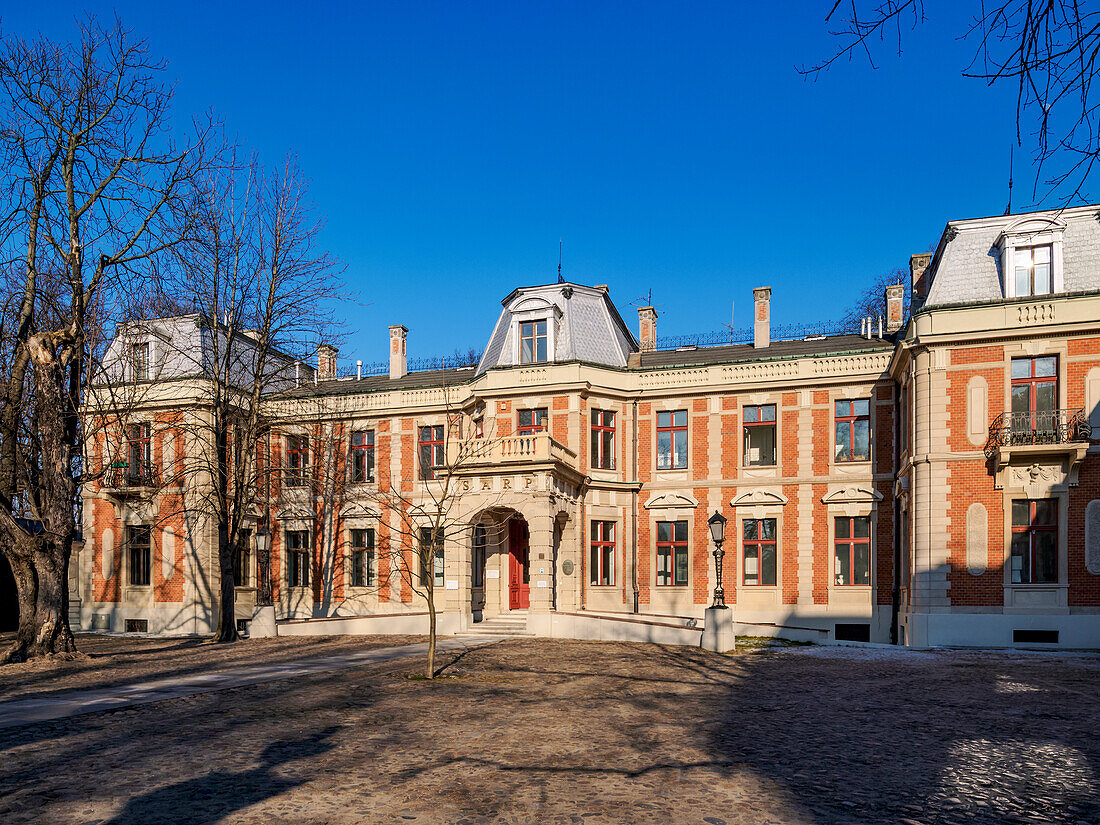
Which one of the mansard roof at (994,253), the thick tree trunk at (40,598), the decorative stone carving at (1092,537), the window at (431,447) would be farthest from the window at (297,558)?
the decorative stone carving at (1092,537)

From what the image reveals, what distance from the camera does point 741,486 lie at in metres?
29.7

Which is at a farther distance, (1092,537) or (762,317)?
(762,317)

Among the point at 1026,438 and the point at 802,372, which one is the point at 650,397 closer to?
the point at 802,372

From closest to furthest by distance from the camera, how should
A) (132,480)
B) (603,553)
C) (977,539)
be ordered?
(977,539)
(603,553)
(132,480)

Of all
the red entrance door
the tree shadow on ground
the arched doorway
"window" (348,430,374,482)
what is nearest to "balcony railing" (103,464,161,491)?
the arched doorway

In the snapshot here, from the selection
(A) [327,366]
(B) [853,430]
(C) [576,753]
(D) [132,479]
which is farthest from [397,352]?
(C) [576,753]

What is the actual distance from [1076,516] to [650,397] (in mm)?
13870

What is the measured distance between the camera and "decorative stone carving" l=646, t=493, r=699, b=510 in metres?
30.1

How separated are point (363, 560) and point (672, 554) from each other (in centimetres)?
1225

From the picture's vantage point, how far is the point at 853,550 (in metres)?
28.2

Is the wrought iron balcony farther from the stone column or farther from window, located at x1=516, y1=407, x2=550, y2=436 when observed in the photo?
the stone column

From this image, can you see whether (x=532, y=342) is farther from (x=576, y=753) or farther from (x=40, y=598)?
(x=576, y=753)

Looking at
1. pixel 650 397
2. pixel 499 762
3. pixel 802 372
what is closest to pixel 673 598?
pixel 650 397

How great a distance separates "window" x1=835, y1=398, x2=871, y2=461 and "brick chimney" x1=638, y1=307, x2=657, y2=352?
8787 mm
